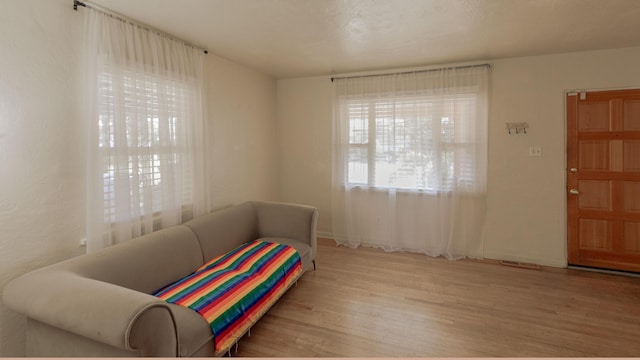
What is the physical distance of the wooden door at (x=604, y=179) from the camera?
323cm

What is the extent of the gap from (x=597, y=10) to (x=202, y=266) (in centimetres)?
367

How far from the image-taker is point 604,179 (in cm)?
334

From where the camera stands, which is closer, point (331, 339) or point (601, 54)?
point (331, 339)

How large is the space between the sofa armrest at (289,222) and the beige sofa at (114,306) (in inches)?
42.8

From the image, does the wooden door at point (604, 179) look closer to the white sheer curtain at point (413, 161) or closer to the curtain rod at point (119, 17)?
the white sheer curtain at point (413, 161)

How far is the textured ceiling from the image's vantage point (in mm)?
2244

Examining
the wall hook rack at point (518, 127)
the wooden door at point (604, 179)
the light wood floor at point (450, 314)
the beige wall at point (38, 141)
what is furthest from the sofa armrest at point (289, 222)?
the wooden door at point (604, 179)

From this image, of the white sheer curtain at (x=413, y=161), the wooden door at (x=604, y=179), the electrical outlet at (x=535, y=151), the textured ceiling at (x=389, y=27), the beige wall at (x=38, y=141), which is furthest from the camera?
the white sheer curtain at (x=413, y=161)

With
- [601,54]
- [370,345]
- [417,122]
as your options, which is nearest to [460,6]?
[417,122]

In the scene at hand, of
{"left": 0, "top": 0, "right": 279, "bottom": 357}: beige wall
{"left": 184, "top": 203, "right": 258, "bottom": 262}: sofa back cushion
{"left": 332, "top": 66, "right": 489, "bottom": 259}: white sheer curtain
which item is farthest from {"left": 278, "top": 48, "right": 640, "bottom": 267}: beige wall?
{"left": 0, "top": 0, "right": 279, "bottom": 357}: beige wall

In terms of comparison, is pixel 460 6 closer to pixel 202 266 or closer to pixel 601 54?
pixel 601 54

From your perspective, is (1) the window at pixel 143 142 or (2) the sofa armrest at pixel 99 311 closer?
(2) the sofa armrest at pixel 99 311

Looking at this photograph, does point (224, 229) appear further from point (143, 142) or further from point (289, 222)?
point (143, 142)

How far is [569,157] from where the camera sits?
3.44 meters
